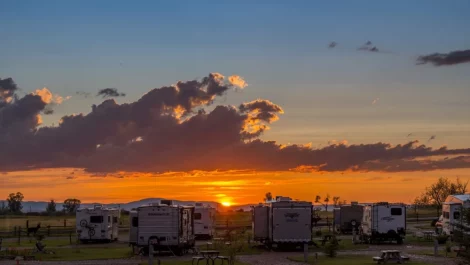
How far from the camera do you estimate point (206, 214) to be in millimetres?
60969

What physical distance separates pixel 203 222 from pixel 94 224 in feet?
28.9

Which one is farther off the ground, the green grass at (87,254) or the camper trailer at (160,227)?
the camper trailer at (160,227)

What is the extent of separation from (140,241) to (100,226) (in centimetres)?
1544

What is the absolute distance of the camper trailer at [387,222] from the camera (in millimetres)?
53344

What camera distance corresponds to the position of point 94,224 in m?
Answer: 58.2

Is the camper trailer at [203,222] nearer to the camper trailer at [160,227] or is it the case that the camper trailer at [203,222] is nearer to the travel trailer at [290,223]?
the travel trailer at [290,223]

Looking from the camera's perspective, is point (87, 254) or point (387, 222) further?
point (387, 222)

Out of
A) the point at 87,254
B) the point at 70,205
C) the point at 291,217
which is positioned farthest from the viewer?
→ the point at 70,205

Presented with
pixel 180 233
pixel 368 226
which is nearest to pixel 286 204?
pixel 180 233

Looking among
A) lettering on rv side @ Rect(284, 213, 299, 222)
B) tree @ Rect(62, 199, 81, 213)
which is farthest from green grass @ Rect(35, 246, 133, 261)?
tree @ Rect(62, 199, 81, 213)

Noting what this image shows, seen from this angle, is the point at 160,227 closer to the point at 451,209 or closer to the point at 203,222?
the point at 203,222

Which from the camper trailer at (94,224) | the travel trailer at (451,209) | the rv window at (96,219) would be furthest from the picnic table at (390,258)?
the rv window at (96,219)

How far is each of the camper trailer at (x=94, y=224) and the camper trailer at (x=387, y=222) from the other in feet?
66.3

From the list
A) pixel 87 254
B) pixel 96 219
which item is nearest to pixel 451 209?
pixel 87 254
